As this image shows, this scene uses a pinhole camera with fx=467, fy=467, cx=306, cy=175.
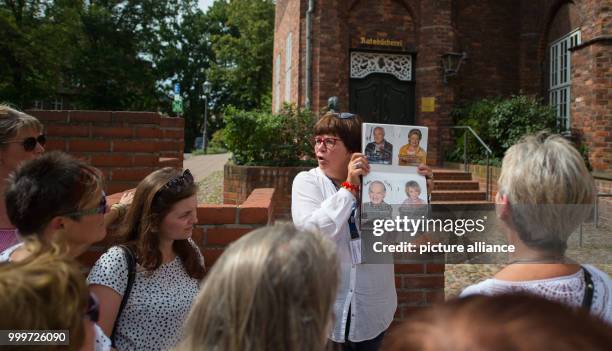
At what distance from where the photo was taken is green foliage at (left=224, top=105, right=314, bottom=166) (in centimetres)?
938

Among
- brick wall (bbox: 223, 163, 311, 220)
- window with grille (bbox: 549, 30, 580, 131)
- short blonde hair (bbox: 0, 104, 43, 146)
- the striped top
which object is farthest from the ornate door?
the striped top

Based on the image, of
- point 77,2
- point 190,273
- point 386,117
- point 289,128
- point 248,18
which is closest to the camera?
point 190,273

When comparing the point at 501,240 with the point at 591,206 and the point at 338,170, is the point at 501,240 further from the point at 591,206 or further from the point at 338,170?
the point at 338,170

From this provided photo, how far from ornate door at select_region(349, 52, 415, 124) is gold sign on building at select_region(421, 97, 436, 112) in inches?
16.1

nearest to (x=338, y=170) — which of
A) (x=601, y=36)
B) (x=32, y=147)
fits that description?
(x=32, y=147)

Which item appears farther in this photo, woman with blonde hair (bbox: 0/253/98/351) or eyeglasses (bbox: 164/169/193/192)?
eyeglasses (bbox: 164/169/193/192)

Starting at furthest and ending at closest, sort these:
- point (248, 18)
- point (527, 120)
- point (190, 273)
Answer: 1. point (248, 18)
2. point (527, 120)
3. point (190, 273)

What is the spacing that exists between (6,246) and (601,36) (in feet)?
38.2

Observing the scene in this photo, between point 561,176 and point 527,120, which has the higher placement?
point 527,120

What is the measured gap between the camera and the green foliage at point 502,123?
1145 centimetres

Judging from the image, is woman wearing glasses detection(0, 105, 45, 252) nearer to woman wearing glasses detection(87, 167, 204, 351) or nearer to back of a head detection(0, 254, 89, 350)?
woman wearing glasses detection(87, 167, 204, 351)

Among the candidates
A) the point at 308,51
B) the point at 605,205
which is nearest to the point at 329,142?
the point at 605,205

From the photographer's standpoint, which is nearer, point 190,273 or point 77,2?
point 190,273

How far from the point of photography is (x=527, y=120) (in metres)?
11.5
